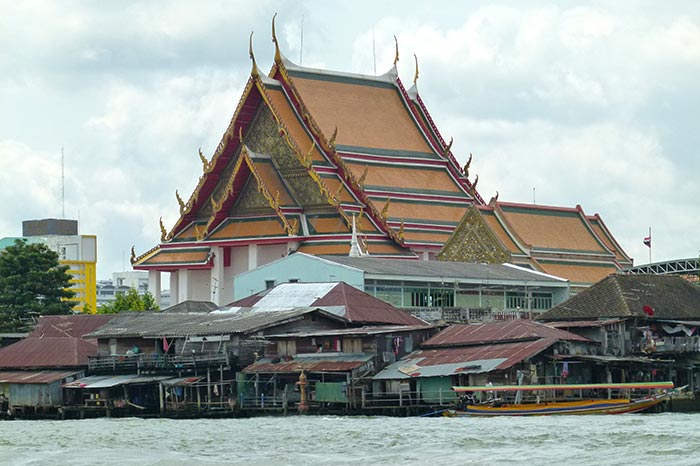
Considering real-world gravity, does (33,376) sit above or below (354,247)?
below

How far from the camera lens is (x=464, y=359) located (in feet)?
223

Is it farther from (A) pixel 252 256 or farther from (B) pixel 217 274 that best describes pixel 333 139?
(B) pixel 217 274

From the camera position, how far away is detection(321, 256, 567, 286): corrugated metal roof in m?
84.8

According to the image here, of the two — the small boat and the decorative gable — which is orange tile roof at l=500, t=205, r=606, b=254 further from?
the small boat

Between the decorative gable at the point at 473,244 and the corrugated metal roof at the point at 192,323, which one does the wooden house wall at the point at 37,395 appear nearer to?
the corrugated metal roof at the point at 192,323

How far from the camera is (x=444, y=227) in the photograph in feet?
334

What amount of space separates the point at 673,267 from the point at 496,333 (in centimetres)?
3429

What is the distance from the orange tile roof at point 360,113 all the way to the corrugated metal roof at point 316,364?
3061 centimetres

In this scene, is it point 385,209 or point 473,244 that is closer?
point 473,244

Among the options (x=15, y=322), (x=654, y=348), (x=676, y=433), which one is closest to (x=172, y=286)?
(x=15, y=322)

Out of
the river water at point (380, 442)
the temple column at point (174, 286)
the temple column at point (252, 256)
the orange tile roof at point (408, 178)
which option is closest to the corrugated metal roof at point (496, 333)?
the river water at point (380, 442)

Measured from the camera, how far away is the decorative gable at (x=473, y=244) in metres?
94.4

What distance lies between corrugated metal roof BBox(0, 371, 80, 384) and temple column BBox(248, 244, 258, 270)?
21227mm

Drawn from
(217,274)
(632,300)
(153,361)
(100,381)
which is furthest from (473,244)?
(100,381)
